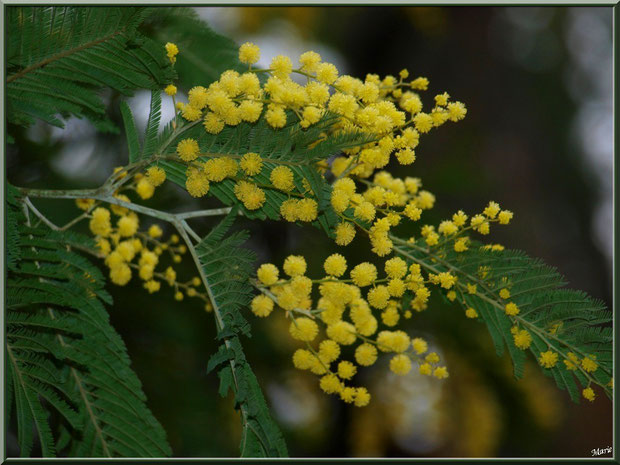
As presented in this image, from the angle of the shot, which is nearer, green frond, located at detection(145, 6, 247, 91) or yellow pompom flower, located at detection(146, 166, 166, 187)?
yellow pompom flower, located at detection(146, 166, 166, 187)

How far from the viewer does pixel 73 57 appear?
2.76ft

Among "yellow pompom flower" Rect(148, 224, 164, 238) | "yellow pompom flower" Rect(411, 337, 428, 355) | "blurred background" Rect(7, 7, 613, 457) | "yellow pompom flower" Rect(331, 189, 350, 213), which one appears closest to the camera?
"yellow pompom flower" Rect(331, 189, 350, 213)

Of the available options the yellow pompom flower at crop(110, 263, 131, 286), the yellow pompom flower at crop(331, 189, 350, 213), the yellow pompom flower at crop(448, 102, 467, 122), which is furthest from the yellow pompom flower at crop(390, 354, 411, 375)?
the yellow pompom flower at crop(110, 263, 131, 286)

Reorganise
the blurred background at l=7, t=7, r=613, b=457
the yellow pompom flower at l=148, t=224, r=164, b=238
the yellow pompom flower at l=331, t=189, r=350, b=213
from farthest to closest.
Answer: the blurred background at l=7, t=7, r=613, b=457, the yellow pompom flower at l=148, t=224, r=164, b=238, the yellow pompom flower at l=331, t=189, r=350, b=213

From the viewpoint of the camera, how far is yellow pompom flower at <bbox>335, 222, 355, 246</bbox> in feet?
2.57

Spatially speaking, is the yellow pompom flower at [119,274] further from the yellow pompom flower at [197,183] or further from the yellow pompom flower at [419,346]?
the yellow pompom flower at [419,346]

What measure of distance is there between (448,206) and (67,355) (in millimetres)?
1169

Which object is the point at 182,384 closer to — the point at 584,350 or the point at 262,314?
the point at 262,314

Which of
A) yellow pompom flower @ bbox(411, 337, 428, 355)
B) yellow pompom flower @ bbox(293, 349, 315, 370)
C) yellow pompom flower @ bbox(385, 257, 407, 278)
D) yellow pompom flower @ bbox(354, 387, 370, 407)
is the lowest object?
yellow pompom flower @ bbox(354, 387, 370, 407)

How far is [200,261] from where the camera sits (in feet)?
2.83

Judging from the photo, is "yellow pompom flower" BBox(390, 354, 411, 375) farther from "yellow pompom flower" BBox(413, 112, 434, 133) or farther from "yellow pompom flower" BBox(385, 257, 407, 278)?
"yellow pompom flower" BBox(413, 112, 434, 133)

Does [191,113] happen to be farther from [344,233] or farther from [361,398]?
[361,398]

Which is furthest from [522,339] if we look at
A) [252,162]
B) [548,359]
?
[252,162]

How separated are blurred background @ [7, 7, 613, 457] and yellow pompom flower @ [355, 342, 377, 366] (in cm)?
20
